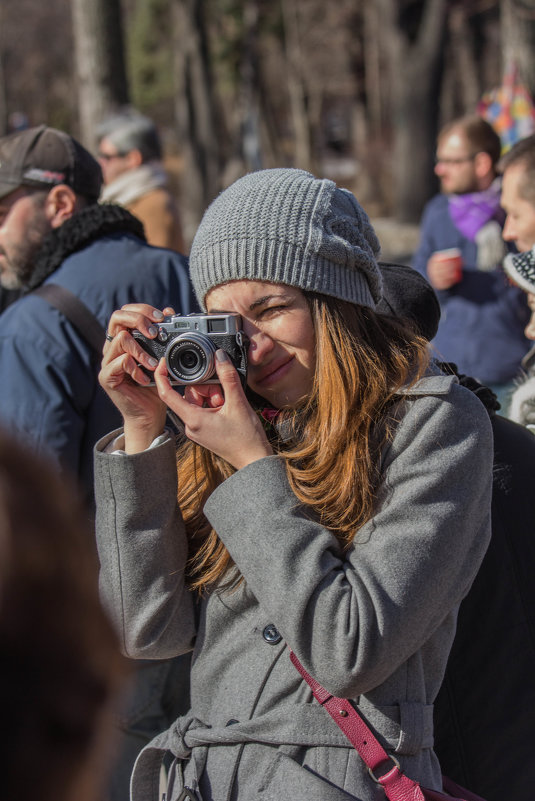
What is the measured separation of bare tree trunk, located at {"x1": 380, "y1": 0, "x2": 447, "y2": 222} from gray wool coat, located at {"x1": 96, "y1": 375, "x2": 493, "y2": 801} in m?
15.2

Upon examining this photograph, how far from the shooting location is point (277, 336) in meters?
1.85

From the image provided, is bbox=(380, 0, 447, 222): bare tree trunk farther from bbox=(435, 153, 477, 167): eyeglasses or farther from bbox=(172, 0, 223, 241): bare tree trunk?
bbox=(435, 153, 477, 167): eyeglasses

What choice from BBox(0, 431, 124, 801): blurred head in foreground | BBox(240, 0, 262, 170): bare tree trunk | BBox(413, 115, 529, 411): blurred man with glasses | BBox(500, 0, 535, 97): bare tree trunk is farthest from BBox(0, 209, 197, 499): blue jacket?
BBox(240, 0, 262, 170): bare tree trunk

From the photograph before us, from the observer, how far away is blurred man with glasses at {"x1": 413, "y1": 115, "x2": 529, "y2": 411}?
421cm

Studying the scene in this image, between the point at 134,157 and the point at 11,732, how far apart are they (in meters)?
5.23

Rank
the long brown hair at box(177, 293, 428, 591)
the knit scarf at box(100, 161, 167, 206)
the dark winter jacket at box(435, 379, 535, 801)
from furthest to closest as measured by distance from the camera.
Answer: the knit scarf at box(100, 161, 167, 206), the dark winter jacket at box(435, 379, 535, 801), the long brown hair at box(177, 293, 428, 591)

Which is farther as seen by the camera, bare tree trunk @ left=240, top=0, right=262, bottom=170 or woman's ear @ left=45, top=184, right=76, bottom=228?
bare tree trunk @ left=240, top=0, right=262, bottom=170

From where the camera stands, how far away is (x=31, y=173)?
3.40 metres

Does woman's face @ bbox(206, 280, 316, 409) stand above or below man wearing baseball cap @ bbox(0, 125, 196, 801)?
above

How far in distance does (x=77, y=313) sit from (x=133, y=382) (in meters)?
1.20

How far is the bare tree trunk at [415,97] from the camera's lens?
1566cm

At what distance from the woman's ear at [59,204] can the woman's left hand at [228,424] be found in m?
1.93

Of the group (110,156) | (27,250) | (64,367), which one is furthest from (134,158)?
(64,367)

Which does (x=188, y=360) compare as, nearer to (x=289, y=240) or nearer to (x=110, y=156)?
(x=289, y=240)
